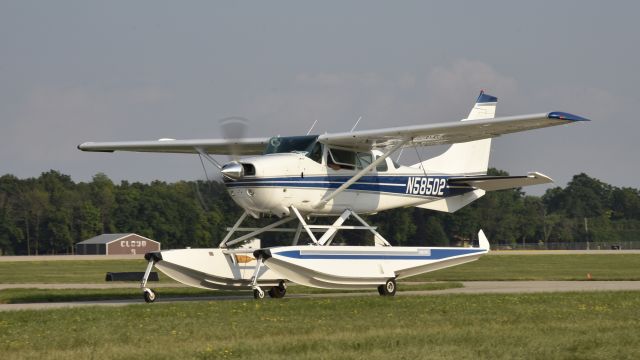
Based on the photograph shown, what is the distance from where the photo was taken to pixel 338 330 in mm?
14164

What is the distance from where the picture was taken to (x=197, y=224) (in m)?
84.1

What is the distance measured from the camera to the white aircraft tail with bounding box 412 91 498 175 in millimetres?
26484

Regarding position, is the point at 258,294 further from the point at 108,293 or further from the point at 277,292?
the point at 108,293

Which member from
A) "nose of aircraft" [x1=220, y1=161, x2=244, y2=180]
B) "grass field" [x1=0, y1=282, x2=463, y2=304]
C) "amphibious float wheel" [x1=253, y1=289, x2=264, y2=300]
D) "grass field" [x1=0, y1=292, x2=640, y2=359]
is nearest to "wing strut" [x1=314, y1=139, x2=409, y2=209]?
"nose of aircraft" [x1=220, y1=161, x2=244, y2=180]

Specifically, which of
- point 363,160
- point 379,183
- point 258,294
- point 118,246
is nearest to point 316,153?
point 363,160

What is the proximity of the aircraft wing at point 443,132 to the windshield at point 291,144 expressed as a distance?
30 cm

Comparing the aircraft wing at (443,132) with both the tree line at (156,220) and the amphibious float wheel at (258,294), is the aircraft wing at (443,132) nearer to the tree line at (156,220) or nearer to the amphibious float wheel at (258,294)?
the amphibious float wheel at (258,294)

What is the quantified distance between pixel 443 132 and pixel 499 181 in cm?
425

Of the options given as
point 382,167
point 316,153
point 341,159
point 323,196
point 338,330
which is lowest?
point 338,330

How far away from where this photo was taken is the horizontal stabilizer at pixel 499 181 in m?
24.5

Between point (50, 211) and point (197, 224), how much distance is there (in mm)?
23248

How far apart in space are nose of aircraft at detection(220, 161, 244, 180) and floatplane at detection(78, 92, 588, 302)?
0.02m

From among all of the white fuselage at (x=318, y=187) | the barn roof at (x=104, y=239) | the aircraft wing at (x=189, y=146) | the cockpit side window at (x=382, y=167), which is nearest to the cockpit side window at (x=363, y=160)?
the white fuselage at (x=318, y=187)

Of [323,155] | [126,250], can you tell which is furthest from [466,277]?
[126,250]
